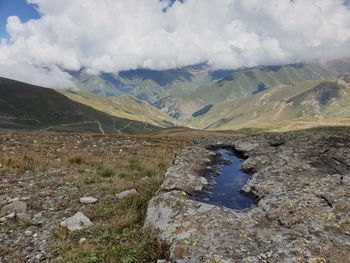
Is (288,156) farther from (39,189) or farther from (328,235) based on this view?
(39,189)

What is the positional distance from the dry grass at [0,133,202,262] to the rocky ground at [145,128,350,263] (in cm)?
80

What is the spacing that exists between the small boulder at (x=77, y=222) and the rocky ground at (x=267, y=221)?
205cm

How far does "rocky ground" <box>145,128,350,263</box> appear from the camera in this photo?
24.3ft

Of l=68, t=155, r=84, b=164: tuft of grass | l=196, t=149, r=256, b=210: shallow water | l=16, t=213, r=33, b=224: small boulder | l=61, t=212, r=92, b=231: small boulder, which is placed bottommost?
l=16, t=213, r=33, b=224: small boulder

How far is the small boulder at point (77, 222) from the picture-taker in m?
10.2

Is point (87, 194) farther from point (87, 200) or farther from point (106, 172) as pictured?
point (106, 172)

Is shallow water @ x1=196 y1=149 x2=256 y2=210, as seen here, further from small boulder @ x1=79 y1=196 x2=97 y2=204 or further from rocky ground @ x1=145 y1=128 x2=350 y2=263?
small boulder @ x1=79 y1=196 x2=97 y2=204

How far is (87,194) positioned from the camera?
13.7m

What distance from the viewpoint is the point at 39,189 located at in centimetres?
1445

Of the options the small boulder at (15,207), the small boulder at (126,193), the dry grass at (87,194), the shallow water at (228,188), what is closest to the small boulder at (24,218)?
the dry grass at (87,194)

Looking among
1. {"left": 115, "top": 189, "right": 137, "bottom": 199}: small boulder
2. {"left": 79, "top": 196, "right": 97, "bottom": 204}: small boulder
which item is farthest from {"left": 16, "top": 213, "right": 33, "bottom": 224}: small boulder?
{"left": 115, "top": 189, "right": 137, "bottom": 199}: small boulder

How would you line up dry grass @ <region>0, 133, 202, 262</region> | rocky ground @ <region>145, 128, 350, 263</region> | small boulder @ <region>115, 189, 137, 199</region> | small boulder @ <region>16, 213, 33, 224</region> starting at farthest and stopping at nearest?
small boulder @ <region>115, 189, 137, 199</region>
small boulder @ <region>16, 213, 33, 224</region>
dry grass @ <region>0, 133, 202, 262</region>
rocky ground @ <region>145, 128, 350, 263</region>

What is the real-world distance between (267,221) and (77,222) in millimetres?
5699

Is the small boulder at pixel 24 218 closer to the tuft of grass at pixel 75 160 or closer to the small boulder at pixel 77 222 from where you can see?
the small boulder at pixel 77 222
